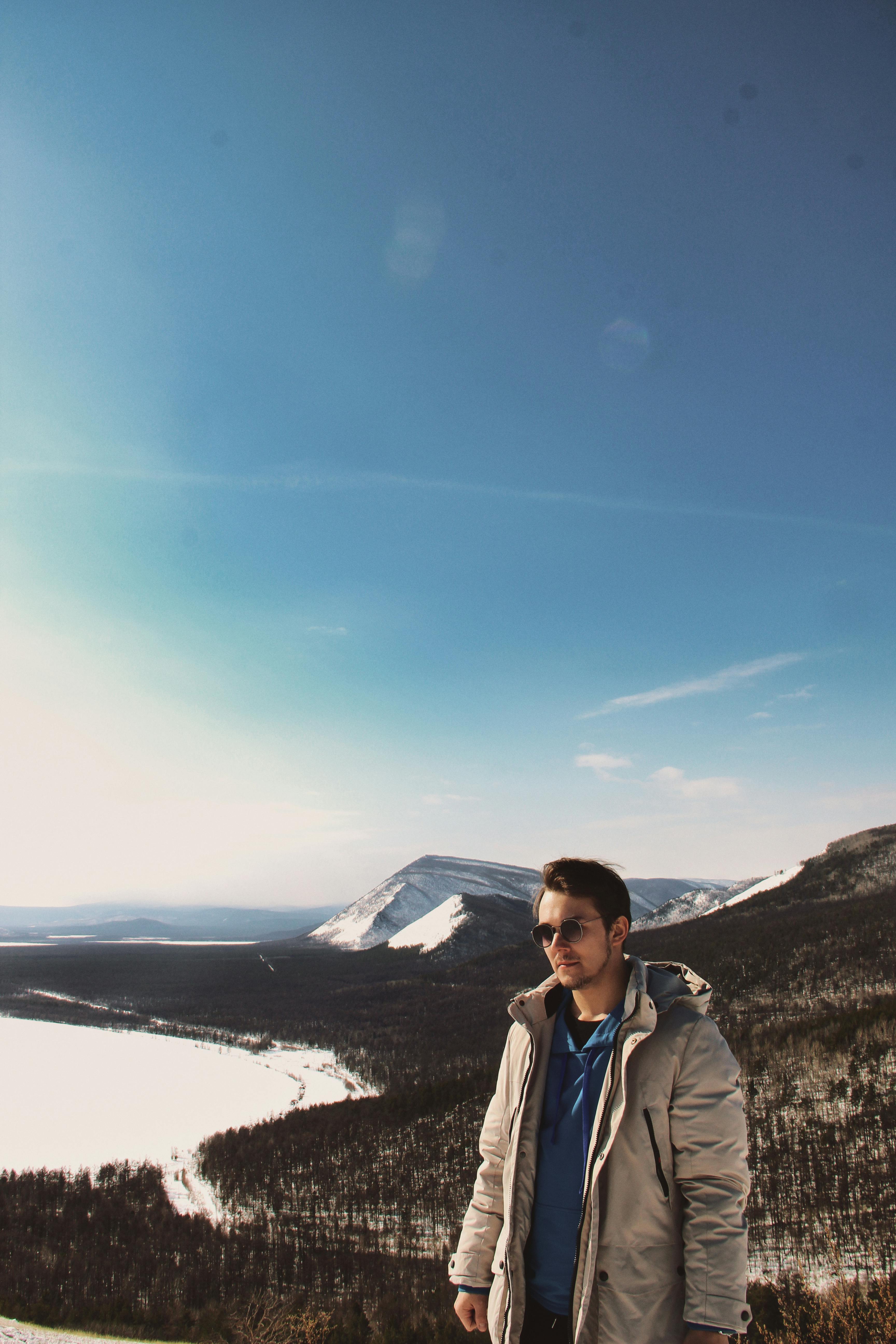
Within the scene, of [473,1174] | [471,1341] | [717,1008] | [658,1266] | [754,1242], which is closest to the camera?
[658,1266]

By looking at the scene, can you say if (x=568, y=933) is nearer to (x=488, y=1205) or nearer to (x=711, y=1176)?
(x=711, y=1176)

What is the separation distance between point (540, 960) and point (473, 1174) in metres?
51.6

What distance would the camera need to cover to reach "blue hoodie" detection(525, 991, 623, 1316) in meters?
2.96

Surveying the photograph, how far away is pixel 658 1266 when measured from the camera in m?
2.77

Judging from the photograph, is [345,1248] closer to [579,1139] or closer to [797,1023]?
[797,1023]

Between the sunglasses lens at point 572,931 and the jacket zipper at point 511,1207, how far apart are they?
553mm

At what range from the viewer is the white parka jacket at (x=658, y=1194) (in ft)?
8.80

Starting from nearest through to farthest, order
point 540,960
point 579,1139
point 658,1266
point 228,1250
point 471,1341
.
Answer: point 658,1266
point 579,1139
point 471,1341
point 228,1250
point 540,960

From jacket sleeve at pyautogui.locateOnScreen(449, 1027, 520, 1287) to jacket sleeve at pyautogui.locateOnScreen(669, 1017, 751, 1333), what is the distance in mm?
874

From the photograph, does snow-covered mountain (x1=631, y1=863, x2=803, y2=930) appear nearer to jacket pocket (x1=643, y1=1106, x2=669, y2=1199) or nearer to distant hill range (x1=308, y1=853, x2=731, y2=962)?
distant hill range (x1=308, y1=853, x2=731, y2=962)

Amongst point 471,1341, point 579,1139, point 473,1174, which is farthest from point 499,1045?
point 579,1139

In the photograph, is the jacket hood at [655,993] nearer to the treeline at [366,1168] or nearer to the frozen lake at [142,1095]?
the treeline at [366,1168]

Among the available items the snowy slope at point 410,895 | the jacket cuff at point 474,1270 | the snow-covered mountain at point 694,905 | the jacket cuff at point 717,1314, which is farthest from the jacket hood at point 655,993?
the snowy slope at point 410,895

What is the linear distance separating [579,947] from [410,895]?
521 feet
